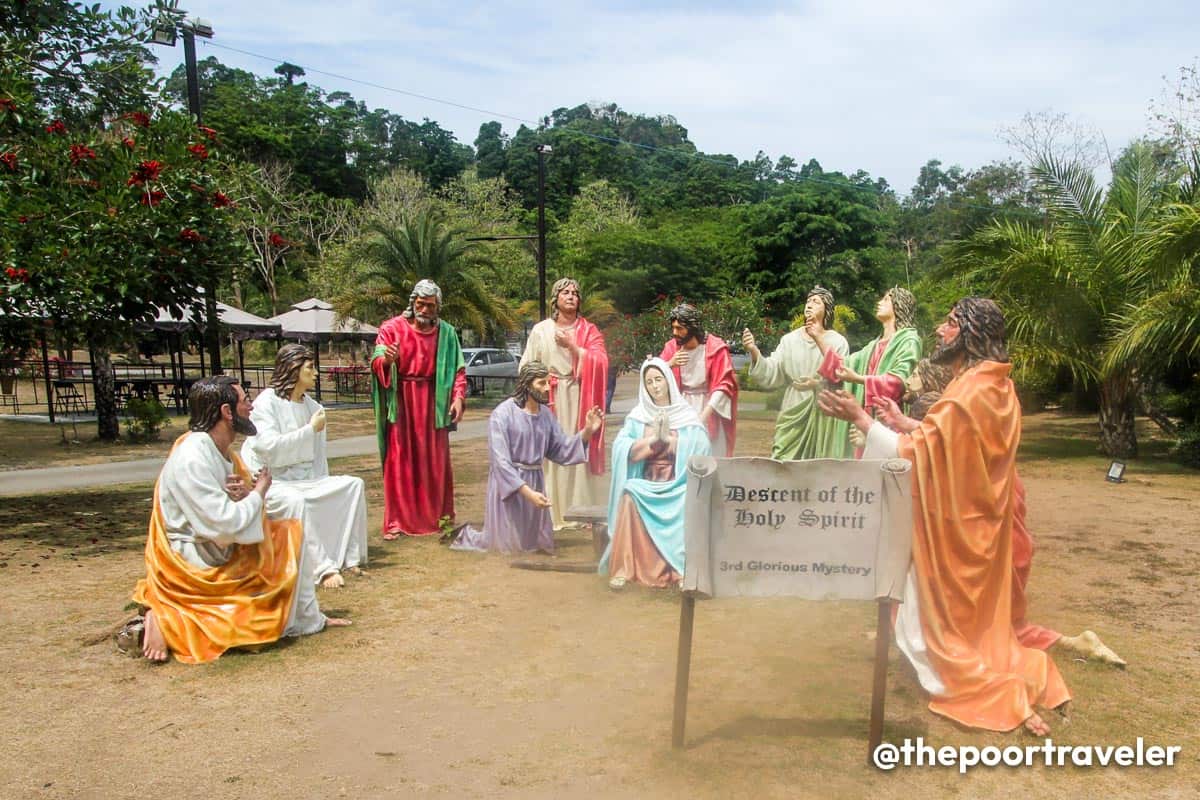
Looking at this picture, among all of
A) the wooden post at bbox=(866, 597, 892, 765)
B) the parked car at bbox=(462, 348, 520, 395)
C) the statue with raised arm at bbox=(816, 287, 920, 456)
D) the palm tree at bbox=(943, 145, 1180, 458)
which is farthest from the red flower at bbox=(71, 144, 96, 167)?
the parked car at bbox=(462, 348, 520, 395)

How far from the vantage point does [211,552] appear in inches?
216

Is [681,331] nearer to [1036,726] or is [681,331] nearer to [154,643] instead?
[1036,726]

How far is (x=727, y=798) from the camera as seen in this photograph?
12.6 feet

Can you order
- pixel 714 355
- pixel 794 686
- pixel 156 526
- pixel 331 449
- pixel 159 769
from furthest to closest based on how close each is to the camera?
pixel 331 449 < pixel 714 355 < pixel 156 526 < pixel 794 686 < pixel 159 769

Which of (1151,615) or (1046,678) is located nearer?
(1046,678)

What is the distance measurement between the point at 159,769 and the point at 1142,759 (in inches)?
167

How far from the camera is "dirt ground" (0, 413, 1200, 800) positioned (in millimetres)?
4031

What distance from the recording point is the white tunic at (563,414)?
9.06 metres

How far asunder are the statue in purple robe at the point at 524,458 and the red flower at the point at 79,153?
4.00m

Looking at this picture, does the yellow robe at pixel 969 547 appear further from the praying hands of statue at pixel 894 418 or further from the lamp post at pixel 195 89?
the lamp post at pixel 195 89

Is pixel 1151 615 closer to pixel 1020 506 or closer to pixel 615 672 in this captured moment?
pixel 1020 506

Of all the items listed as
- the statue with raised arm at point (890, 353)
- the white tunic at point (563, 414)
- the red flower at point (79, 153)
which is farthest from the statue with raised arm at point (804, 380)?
the red flower at point (79, 153)

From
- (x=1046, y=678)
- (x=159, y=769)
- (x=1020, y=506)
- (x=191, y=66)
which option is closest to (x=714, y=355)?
(x=1020, y=506)

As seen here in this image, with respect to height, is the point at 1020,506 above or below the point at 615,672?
above
